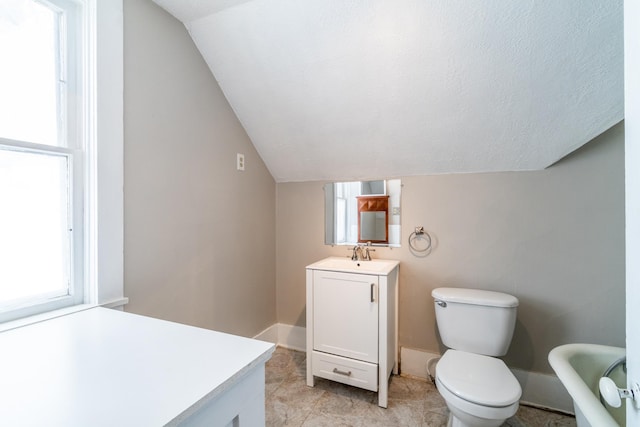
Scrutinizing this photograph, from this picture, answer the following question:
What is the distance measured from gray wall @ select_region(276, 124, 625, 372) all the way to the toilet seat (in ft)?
1.65

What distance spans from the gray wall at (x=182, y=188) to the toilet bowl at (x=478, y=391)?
1.41 metres

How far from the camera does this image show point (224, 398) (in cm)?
71

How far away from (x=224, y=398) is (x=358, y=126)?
1.67m

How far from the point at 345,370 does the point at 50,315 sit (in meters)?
1.54

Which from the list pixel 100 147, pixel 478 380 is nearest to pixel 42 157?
pixel 100 147

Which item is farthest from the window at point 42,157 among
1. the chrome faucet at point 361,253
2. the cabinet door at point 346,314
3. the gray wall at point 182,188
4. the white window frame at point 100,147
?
the chrome faucet at point 361,253

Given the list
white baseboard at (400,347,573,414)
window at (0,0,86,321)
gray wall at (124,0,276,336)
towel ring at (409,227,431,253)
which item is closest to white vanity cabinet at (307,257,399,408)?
towel ring at (409,227,431,253)

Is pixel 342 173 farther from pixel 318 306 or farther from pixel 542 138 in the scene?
pixel 542 138

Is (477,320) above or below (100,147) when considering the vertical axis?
below

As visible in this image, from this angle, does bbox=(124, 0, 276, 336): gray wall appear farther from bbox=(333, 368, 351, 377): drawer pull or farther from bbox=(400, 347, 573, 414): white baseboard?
bbox=(400, 347, 573, 414): white baseboard

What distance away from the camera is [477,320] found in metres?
1.73

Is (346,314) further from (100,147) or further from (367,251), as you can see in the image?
(100,147)

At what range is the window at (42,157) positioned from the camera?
3.53ft

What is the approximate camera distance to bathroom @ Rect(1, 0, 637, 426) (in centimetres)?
148
